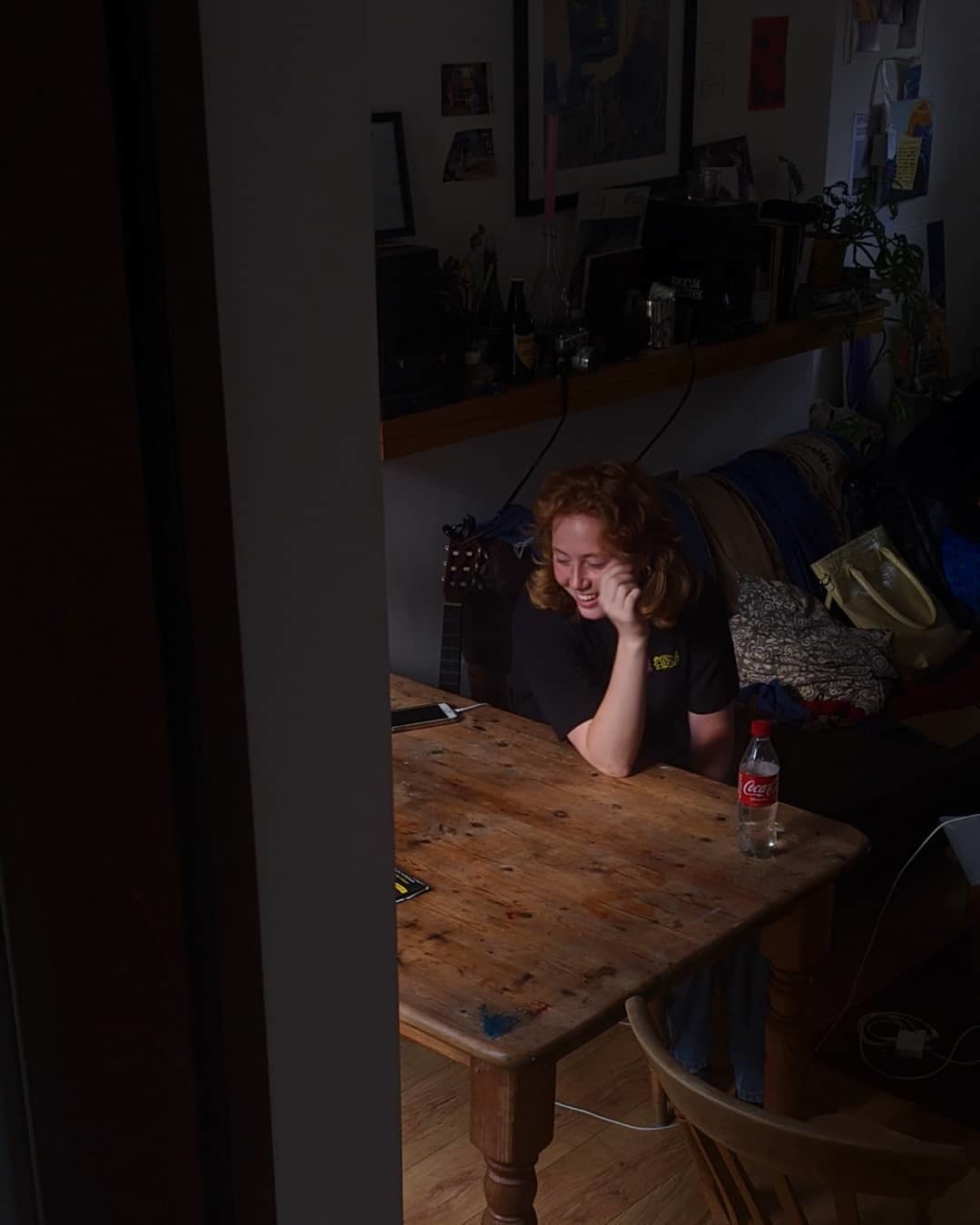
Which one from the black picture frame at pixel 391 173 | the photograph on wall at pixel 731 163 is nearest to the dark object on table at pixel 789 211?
the photograph on wall at pixel 731 163

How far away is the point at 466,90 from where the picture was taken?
3.57 metres

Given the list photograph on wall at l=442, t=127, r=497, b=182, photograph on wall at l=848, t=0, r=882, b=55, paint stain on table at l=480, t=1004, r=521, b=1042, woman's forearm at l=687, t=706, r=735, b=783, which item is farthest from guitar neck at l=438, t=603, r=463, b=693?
photograph on wall at l=848, t=0, r=882, b=55

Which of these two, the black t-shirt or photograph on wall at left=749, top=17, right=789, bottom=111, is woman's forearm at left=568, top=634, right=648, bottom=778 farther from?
photograph on wall at left=749, top=17, right=789, bottom=111

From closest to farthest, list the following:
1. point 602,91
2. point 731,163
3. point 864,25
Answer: point 602,91 → point 731,163 → point 864,25

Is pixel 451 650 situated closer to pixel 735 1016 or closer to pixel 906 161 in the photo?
pixel 735 1016

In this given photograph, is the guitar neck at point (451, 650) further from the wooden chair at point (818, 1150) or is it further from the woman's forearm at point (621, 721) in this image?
the wooden chair at point (818, 1150)

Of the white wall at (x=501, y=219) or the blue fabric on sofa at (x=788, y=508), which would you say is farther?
the blue fabric on sofa at (x=788, y=508)

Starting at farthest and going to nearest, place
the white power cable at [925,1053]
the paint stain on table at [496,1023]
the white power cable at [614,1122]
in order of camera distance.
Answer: the white power cable at [925,1053], the white power cable at [614,1122], the paint stain on table at [496,1023]

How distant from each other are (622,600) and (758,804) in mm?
513

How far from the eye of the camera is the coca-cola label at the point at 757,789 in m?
2.29

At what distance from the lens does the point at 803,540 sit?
4.36 metres

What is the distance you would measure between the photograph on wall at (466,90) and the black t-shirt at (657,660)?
1394 mm

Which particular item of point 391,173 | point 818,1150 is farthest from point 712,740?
point 391,173

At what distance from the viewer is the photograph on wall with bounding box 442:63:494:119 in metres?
3.53
